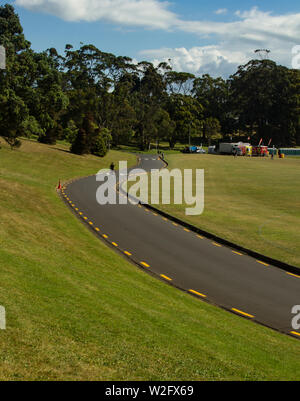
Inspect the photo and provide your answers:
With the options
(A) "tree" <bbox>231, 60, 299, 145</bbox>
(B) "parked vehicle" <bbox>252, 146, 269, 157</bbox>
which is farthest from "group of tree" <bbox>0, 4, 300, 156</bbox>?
(B) "parked vehicle" <bbox>252, 146, 269, 157</bbox>

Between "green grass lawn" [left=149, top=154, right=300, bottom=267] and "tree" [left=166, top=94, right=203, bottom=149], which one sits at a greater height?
"tree" [left=166, top=94, right=203, bottom=149]

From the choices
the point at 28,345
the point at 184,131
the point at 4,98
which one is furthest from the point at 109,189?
the point at 184,131

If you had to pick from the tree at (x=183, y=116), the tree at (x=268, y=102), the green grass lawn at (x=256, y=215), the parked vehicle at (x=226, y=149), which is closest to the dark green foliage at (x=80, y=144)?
the green grass lawn at (x=256, y=215)

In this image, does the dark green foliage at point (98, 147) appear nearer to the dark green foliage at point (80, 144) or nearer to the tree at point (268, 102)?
the dark green foliage at point (80, 144)

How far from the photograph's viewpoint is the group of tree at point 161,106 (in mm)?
88319

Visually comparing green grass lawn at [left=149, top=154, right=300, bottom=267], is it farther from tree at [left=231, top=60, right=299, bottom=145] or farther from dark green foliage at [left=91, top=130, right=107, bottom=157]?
tree at [left=231, top=60, right=299, bottom=145]

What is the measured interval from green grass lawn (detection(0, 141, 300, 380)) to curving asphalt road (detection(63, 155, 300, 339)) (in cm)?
100

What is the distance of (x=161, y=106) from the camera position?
428 ft

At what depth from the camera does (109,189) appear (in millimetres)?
39625

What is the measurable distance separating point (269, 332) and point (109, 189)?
95.8ft

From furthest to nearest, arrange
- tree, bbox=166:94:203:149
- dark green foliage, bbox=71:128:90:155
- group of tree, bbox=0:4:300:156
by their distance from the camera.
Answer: tree, bbox=166:94:203:149 < group of tree, bbox=0:4:300:156 < dark green foliage, bbox=71:128:90:155

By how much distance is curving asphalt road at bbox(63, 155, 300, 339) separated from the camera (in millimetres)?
13641

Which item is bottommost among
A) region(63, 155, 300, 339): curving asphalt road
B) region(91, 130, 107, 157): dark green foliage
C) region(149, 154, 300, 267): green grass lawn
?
region(63, 155, 300, 339): curving asphalt road
